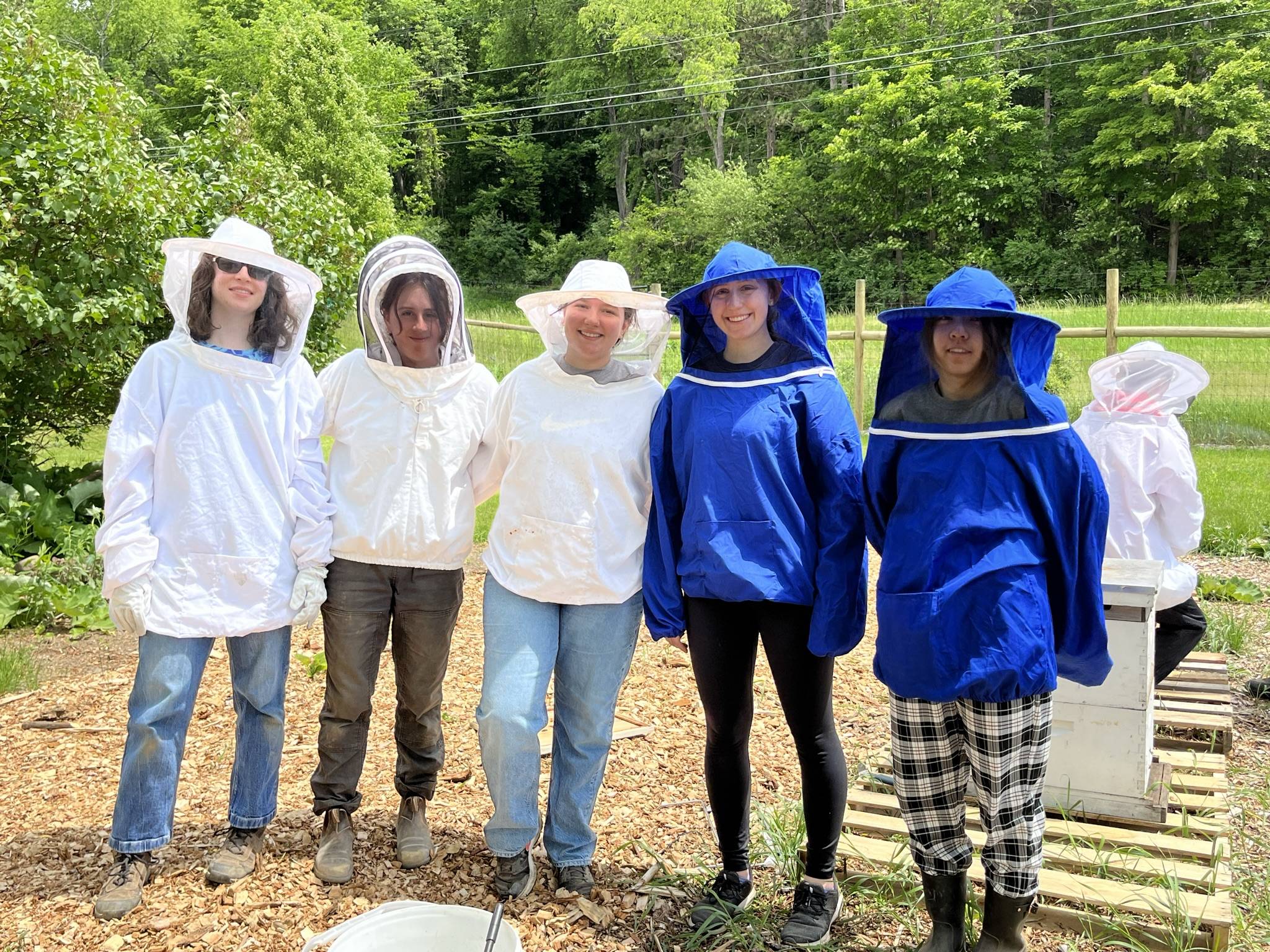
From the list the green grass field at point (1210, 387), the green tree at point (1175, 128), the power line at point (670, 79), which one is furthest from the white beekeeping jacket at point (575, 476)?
the power line at point (670, 79)

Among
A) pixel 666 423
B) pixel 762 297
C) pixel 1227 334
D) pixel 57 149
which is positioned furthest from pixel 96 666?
pixel 1227 334

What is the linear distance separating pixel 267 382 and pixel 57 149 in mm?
4533

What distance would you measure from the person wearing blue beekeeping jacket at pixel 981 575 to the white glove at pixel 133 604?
6.91 ft

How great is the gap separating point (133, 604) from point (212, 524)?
0.32 m

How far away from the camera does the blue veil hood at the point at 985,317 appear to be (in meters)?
2.62

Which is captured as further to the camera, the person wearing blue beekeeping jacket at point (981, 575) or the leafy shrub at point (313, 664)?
the leafy shrub at point (313, 664)

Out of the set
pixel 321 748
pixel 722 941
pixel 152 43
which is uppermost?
pixel 152 43

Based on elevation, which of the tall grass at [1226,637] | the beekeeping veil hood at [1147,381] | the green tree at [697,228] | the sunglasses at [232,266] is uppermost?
the green tree at [697,228]

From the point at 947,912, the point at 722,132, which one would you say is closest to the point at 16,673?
the point at 947,912

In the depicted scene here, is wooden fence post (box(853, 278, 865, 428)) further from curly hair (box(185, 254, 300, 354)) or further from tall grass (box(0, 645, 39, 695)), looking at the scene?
curly hair (box(185, 254, 300, 354))

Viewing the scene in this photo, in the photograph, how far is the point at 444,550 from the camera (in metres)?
3.25

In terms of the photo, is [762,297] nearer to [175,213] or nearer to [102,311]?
[102,311]

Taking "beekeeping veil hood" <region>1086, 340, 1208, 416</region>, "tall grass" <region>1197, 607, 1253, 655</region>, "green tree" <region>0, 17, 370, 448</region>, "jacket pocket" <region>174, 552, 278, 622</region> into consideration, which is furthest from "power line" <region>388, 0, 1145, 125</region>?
"jacket pocket" <region>174, 552, 278, 622</region>

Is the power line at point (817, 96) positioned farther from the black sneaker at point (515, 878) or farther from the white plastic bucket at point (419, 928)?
the white plastic bucket at point (419, 928)
